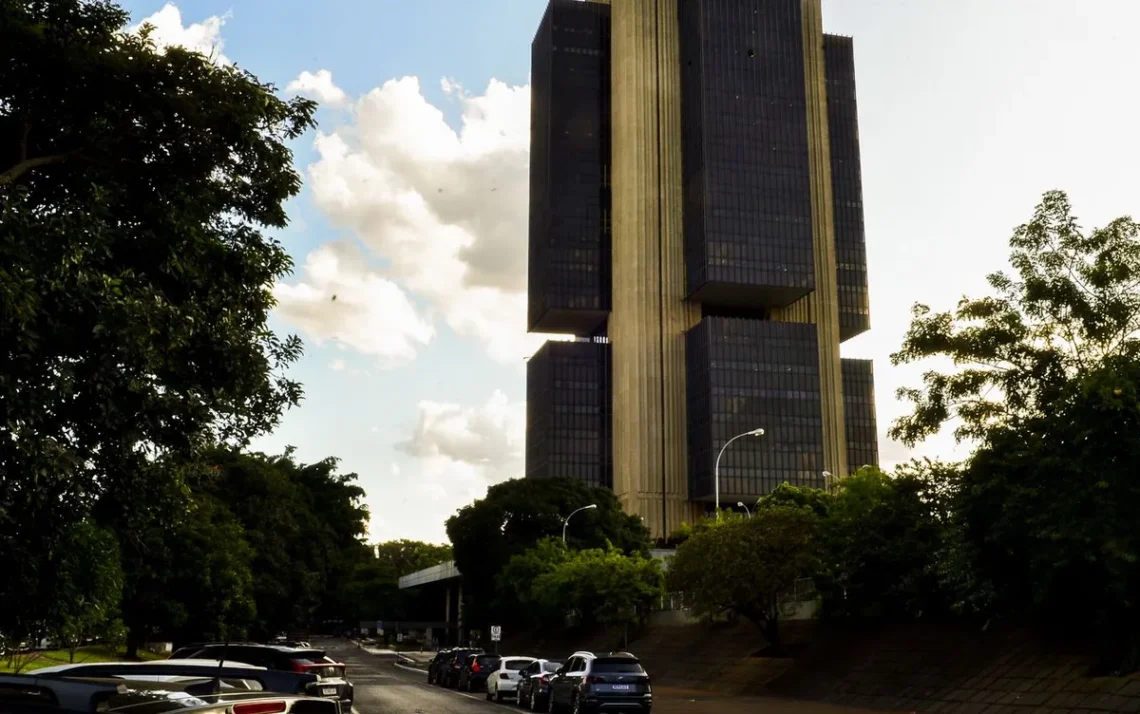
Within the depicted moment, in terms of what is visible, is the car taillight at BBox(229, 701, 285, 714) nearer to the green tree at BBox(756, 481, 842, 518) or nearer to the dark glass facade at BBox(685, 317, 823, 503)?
the green tree at BBox(756, 481, 842, 518)

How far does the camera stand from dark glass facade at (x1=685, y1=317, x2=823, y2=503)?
123 m

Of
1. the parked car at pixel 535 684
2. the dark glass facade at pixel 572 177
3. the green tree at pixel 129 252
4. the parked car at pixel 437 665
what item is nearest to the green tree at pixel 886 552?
the parked car at pixel 535 684

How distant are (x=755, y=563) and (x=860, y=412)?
109 meters

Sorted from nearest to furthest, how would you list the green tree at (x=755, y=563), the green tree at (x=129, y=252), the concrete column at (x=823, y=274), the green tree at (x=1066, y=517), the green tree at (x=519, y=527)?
1. the green tree at (x=129, y=252)
2. the green tree at (x=1066, y=517)
3. the green tree at (x=755, y=563)
4. the green tree at (x=519, y=527)
5. the concrete column at (x=823, y=274)

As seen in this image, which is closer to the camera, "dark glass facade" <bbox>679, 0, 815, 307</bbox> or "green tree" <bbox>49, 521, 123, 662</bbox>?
"green tree" <bbox>49, 521, 123, 662</bbox>

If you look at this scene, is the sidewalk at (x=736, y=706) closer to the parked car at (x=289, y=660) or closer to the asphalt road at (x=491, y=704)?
the asphalt road at (x=491, y=704)

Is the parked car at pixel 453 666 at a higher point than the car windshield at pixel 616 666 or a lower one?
lower

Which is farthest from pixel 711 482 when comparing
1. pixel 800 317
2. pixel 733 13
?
pixel 733 13

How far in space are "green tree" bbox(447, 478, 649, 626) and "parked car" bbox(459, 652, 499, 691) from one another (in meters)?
34.0

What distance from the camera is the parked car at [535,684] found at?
1184 inches

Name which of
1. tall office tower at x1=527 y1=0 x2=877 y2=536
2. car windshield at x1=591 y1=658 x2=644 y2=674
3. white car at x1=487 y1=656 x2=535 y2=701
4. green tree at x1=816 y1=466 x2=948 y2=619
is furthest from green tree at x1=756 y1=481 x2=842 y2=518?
tall office tower at x1=527 y1=0 x2=877 y2=536

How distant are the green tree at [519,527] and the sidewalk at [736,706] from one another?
42.4 meters

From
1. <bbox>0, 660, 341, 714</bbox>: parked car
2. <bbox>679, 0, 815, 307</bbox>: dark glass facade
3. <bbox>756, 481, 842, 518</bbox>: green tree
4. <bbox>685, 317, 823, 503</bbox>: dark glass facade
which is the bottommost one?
<bbox>0, 660, 341, 714</bbox>: parked car

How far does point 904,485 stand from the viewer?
33938 millimetres
